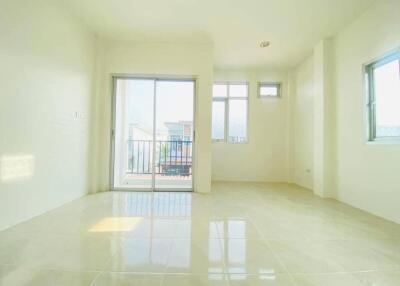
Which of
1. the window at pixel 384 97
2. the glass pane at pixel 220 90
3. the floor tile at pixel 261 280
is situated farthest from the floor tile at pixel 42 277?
the glass pane at pixel 220 90

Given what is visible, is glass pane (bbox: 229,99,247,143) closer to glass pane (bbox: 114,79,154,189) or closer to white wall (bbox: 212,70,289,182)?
white wall (bbox: 212,70,289,182)

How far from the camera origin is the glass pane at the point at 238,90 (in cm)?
625

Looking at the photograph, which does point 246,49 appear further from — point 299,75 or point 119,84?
point 119,84

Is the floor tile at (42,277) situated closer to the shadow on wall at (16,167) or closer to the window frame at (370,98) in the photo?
the shadow on wall at (16,167)

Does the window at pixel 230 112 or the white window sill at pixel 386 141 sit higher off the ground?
the window at pixel 230 112

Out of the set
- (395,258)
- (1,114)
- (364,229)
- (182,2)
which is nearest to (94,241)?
(1,114)

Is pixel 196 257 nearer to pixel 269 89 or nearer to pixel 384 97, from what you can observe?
pixel 384 97

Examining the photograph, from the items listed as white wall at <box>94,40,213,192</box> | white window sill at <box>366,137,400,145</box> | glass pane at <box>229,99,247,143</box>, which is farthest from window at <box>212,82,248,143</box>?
white window sill at <box>366,137,400,145</box>

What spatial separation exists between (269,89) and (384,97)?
10.7ft

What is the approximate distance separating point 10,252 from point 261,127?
540cm

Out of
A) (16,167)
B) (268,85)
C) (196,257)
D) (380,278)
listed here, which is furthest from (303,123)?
(16,167)

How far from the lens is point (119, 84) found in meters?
4.69

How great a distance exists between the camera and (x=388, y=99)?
3.12 m

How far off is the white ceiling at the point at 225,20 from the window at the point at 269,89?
4.66ft
